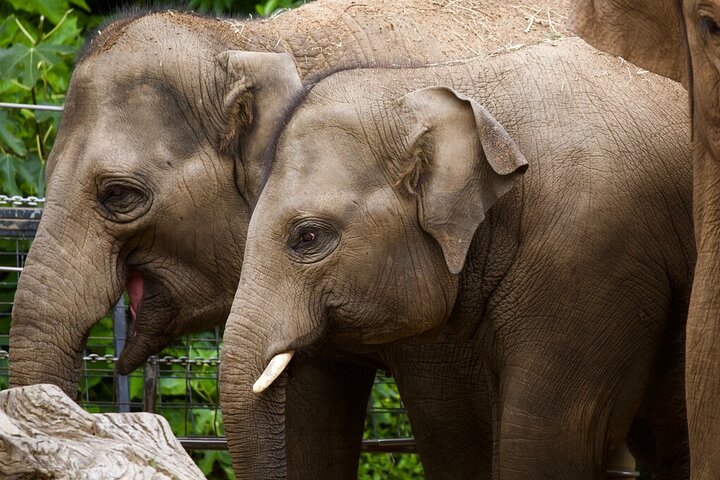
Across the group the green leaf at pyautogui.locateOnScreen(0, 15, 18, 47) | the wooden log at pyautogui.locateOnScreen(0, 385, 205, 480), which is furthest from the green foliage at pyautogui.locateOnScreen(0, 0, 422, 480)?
the wooden log at pyautogui.locateOnScreen(0, 385, 205, 480)

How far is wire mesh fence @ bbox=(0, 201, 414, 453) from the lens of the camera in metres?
6.82

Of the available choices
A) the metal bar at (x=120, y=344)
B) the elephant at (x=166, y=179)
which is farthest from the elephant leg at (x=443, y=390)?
the metal bar at (x=120, y=344)

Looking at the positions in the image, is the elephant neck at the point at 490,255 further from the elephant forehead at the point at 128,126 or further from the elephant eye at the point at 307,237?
the elephant forehead at the point at 128,126

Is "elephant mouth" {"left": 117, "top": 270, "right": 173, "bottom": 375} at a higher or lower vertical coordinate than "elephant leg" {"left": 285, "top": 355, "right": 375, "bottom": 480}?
higher

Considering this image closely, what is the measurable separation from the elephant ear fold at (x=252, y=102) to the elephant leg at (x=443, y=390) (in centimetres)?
70

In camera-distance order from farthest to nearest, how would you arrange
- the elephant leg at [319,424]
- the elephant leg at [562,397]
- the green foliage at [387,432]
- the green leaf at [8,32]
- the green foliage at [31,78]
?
the green leaf at [8,32] < the green foliage at [387,432] < the green foliage at [31,78] < the elephant leg at [319,424] < the elephant leg at [562,397]

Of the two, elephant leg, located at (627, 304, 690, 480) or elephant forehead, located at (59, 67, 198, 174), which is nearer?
elephant leg, located at (627, 304, 690, 480)

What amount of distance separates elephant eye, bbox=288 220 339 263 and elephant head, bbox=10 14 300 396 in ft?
2.10

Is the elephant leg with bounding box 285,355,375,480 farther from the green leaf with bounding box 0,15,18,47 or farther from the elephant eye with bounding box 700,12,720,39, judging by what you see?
the green leaf with bounding box 0,15,18,47

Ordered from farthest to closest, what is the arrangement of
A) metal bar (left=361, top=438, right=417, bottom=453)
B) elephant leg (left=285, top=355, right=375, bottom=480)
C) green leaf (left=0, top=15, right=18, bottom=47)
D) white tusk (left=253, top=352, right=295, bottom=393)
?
green leaf (left=0, top=15, right=18, bottom=47), metal bar (left=361, top=438, right=417, bottom=453), elephant leg (left=285, top=355, right=375, bottom=480), white tusk (left=253, top=352, right=295, bottom=393)

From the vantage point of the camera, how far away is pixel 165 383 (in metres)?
7.58

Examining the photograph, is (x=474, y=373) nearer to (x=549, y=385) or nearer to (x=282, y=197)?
(x=549, y=385)

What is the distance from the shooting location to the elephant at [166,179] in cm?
565

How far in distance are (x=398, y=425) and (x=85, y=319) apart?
2102 mm
